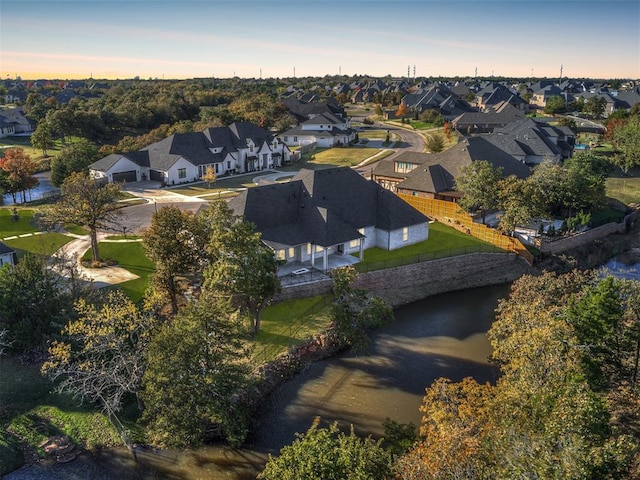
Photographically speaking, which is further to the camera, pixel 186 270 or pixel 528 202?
pixel 528 202

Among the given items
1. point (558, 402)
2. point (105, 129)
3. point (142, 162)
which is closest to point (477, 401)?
point (558, 402)

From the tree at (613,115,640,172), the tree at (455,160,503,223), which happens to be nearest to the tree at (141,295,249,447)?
the tree at (455,160,503,223)

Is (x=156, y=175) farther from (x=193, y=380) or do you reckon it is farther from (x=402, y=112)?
(x=402, y=112)

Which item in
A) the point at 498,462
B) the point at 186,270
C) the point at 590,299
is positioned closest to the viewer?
the point at 498,462

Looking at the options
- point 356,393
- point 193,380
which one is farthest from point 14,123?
point 356,393

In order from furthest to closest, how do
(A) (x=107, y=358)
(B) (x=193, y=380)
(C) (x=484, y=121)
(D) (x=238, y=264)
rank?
1. (C) (x=484, y=121)
2. (D) (x=238, y=264)
3. (A) (x=107, y=358)
4. (B) (x=193, y=380)

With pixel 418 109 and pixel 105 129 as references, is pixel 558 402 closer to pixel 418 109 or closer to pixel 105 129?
pixel 105 129

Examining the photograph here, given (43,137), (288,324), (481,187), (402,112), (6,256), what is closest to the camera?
(288,324)

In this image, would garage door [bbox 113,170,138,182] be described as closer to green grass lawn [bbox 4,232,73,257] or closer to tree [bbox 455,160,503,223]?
green grass lawn [bbox 4,232,73,257]
